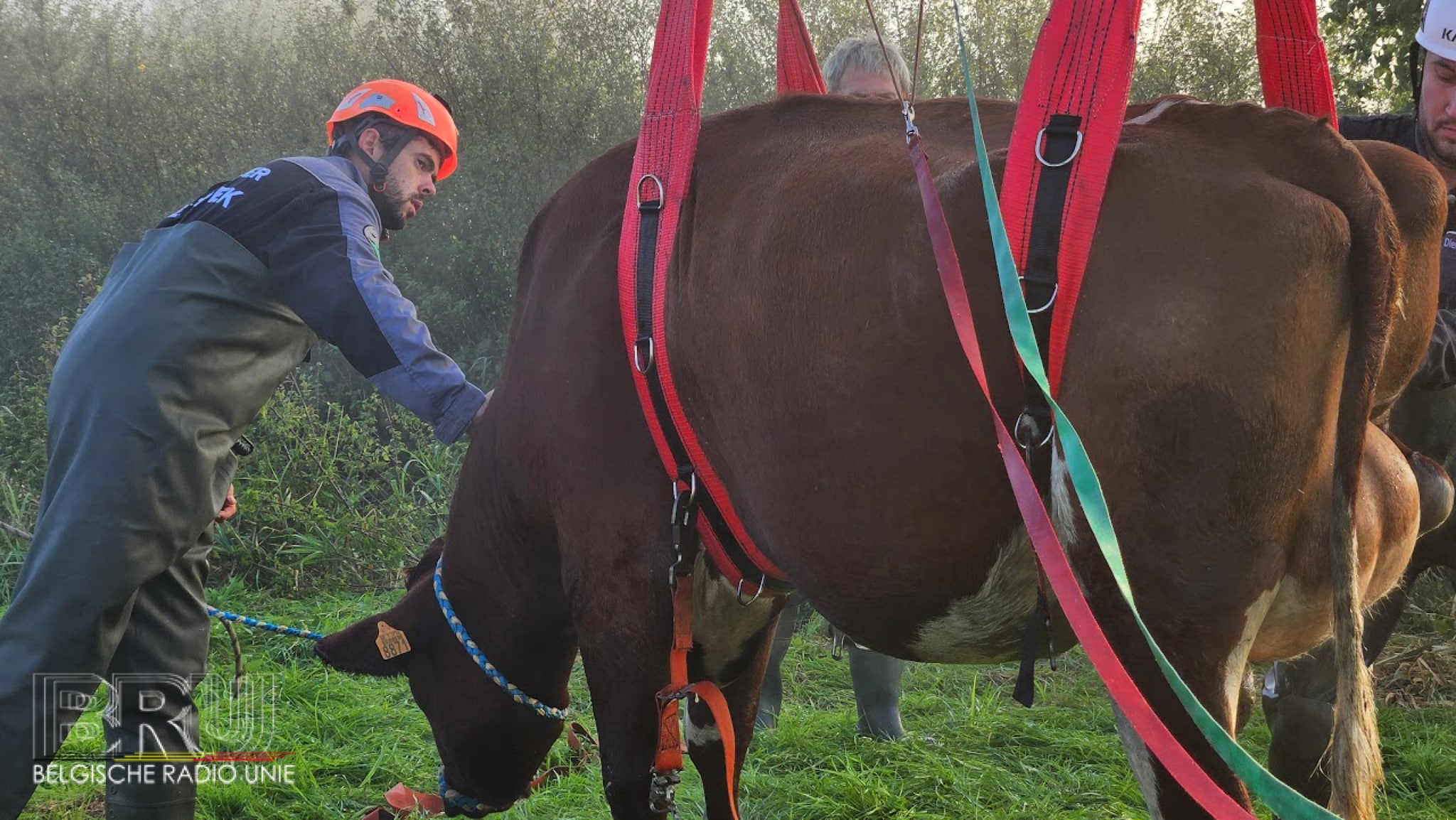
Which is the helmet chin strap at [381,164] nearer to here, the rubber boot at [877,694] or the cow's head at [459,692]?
the cow's head at [459,692]

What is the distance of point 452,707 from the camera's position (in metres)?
3.03

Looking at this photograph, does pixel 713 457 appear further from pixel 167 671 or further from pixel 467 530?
pixel 167 671

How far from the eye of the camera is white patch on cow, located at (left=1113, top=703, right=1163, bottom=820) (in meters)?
1.71

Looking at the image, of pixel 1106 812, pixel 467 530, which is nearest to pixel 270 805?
pixel 467 530

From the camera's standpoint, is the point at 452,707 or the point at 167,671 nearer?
the point at 452,707

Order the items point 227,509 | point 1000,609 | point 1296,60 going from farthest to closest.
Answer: point 227,509 < point 1296,60 < point 1000,609

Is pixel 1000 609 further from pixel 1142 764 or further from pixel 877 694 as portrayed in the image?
pixel 877 694

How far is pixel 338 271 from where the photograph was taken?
3037mm

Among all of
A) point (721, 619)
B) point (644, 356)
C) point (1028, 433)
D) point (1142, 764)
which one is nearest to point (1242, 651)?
point (1142, 764)

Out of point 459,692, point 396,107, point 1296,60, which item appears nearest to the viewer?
point 1296,60

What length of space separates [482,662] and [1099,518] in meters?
1.90

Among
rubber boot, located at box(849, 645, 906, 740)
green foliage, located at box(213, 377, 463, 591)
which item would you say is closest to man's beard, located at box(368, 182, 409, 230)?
rubber boot, located at box(849, 645, 906, 740)

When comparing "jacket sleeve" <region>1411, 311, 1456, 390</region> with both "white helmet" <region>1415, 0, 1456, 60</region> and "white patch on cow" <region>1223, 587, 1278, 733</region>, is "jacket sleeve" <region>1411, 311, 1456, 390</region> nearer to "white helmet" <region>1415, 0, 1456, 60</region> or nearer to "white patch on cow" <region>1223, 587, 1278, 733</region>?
"white helmet" <region>1415, 0, 1456, 60</region>

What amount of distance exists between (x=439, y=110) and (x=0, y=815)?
7.89 ft
